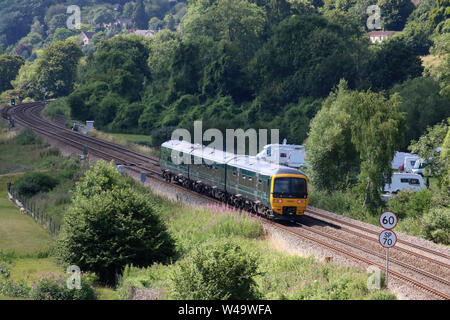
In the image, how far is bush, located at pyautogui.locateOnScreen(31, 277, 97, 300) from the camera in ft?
60.0

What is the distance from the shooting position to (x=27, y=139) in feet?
222

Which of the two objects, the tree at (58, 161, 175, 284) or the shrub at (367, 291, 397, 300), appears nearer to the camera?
the shrub at (367, 291, 397, 300)

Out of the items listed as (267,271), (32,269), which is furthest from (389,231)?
(32,269)

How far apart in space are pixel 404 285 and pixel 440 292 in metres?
1.14

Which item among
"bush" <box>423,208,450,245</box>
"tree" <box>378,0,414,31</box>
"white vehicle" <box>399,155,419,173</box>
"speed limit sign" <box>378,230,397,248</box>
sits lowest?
"white vehicle" <box>399,155,419,173</box>

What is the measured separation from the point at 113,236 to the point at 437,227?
51.5 ft

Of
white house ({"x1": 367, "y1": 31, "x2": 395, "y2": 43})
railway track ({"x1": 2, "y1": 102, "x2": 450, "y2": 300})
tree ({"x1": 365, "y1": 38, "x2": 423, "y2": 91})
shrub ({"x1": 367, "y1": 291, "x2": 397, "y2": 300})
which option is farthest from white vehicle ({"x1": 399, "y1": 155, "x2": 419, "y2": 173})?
white house ({"x1": 367, "y1": 31, "x2": 395, "y2": 43})

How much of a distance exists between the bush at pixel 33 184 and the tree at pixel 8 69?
105 meters

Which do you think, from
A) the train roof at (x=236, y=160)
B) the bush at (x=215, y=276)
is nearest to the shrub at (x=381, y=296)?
the bush at (x=215, y=276)

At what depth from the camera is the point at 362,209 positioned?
36125 mm

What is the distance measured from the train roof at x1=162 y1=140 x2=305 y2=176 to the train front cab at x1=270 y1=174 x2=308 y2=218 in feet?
1.19

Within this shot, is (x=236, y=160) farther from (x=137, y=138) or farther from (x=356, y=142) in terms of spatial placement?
(x=137, y=138)

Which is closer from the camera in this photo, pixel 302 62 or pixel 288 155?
pixel 288 155

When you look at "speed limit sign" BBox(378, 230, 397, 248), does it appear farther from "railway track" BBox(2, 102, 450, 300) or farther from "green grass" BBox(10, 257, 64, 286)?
"green grass" BBox(10, 257, 64, 286)
